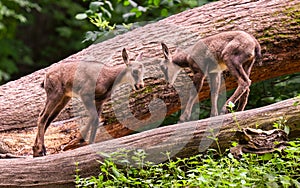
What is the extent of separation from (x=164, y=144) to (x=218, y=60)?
115 centimetres

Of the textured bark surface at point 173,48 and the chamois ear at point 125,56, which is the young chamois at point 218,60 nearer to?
the chamois ear at point 125,56

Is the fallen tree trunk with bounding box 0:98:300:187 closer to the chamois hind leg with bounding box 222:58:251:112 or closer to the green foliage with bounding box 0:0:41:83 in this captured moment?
the chamois hind leg with bounding box 222:58:251:112

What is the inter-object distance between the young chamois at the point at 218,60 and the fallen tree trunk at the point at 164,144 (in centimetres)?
63

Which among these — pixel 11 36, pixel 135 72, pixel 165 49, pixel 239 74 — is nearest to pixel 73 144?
pixel 135 72

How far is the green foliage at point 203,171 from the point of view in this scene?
145 inches

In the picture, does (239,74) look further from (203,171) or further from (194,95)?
(203,171)

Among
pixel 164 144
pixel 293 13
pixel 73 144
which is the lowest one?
pixel 73 144

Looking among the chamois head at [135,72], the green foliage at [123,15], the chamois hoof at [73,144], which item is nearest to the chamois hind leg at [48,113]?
the chamois hoof at [73,144]

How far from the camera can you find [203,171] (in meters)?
3.81

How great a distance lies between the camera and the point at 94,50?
658 centimetres

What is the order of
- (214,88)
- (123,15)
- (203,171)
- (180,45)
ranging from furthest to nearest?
(123,15), (180,45), (214,88), (203,171)

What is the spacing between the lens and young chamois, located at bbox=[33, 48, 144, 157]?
519 centimetres

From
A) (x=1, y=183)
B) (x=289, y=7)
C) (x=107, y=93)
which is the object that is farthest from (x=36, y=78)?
(x=289, y=7)

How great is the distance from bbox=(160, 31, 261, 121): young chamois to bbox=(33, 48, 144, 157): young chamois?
0.36 meters
